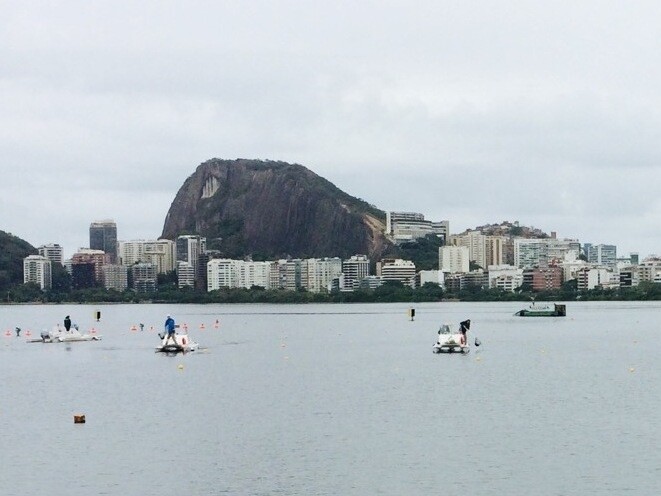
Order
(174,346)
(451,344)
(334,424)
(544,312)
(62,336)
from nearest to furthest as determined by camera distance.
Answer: (334,424) → (451,344) → (174,346) → (62,336) → (544,312)

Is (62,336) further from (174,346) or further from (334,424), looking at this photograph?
(334,424)

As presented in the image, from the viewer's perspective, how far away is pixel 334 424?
164ft

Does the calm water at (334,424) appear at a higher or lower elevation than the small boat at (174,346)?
lower

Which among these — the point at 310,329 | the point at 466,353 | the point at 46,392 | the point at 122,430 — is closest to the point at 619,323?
the point at 310,329

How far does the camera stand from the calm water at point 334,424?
3816 cm

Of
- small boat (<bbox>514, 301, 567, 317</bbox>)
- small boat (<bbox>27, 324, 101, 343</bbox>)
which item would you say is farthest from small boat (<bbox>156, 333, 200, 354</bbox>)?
small boat (<bbox>514, 301, 567, 317</bbox>)

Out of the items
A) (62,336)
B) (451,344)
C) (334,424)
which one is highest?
(62,336)

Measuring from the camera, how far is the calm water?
3816cm

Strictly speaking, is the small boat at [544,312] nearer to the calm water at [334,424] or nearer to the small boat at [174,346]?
the calm water at [334,424]

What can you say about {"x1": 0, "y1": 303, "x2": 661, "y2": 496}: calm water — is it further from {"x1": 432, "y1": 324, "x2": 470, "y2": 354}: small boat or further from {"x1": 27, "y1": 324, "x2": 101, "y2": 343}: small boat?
{"x1": 27, "y1": 324, "x2": 101, "y2": 343}: small boat

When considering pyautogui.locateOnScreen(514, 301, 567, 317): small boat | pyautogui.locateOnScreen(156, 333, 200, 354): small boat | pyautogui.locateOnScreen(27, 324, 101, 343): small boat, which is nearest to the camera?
pyautogui.locateOnScreen(156, 333, 200, 354): small boat

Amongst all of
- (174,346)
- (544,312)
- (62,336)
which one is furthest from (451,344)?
(544,312)

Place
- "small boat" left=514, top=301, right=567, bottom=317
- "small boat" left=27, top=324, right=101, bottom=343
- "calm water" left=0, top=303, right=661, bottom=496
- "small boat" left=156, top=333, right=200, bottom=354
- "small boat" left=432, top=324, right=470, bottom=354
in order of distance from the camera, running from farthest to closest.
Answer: "small boat" left=514, top=301, right=567, bottom=317 → "small boat" left=27, top=324, right=101, bottom=343 → "small boat" left=156, top=333, right=200, bottom=354 → "small boat" left=432, top=324, right=470, bottom=354 → "calm water" left=0, top=303, right=661, bottom=496

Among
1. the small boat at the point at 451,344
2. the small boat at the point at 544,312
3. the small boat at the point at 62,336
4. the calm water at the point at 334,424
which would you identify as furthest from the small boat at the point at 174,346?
the small boat at the point at 544,312
